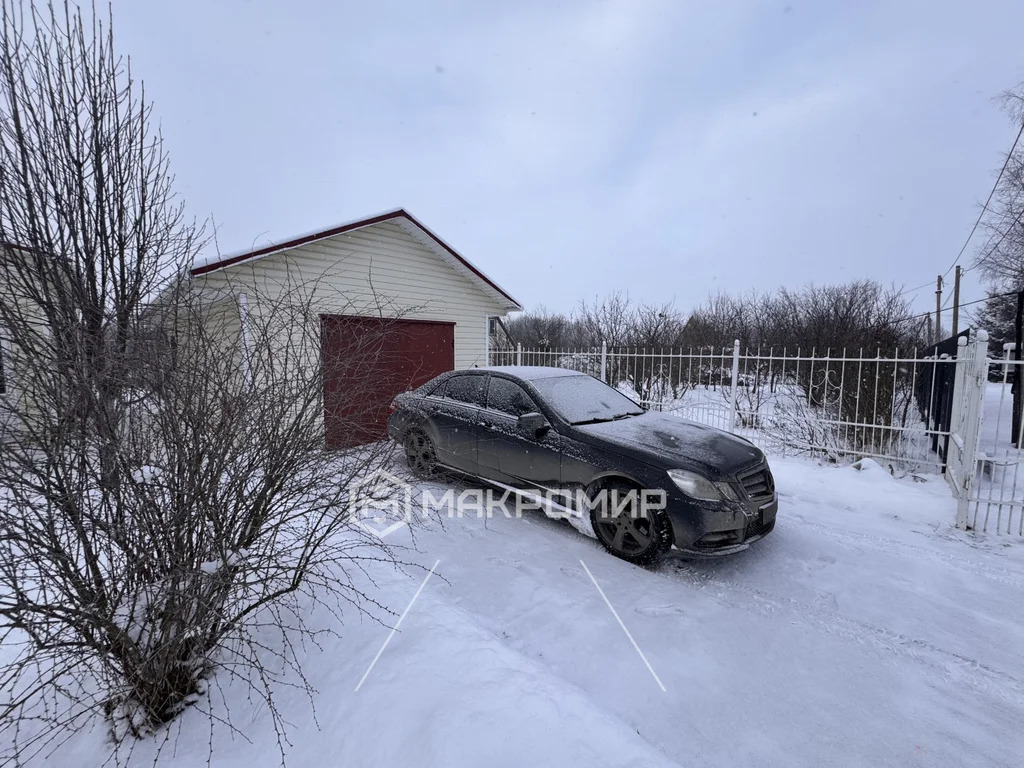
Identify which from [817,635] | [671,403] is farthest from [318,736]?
[671,403]

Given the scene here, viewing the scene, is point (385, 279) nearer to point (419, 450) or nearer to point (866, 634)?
point (419, 450)

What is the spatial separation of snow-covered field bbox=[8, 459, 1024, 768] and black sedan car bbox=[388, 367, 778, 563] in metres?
0.38

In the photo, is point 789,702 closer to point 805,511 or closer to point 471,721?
point 471,721

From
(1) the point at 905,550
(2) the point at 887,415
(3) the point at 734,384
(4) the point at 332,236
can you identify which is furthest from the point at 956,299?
(4) the point at 332,236

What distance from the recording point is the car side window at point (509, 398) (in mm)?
4559

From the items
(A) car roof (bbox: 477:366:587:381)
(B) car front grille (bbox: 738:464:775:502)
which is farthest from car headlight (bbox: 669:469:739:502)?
(A) car roof (bbox: 477:366:587:381)

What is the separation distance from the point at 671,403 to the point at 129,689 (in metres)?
8.64

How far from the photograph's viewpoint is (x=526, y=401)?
4.59m

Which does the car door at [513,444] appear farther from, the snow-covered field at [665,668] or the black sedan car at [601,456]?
the snow-covered field at [665,668]

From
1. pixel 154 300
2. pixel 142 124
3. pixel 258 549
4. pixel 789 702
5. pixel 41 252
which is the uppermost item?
pixel 142 124

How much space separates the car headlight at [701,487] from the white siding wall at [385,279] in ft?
13.4

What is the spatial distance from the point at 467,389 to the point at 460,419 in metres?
0.39

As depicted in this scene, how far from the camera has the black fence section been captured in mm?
5914

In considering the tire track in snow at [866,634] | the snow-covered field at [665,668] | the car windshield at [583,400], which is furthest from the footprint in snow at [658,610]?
the car windshield at [583,400]
